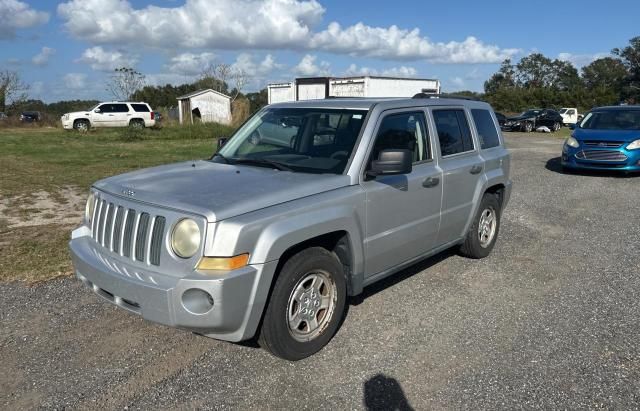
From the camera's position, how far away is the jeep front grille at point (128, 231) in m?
3.21

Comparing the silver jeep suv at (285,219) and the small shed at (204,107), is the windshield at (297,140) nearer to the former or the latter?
the silver jeep suv at (285,219)

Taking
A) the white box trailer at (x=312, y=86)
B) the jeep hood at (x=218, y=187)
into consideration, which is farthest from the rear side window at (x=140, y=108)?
the jeep hood at (x=218, y=187)

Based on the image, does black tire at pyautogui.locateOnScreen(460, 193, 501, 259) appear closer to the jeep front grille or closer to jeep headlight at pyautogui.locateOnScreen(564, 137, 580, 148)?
the jeep front grille

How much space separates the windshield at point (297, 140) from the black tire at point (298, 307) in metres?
0.75

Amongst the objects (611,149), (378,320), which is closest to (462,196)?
(378,320)

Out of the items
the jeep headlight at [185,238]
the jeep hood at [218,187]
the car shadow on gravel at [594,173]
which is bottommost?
the car shadow on gravel at [594,173]

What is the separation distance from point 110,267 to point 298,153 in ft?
5.67

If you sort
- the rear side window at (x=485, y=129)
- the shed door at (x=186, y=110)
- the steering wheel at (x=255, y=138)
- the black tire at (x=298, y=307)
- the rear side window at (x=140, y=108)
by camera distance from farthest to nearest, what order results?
1. the shed door at (x=186, y=110)
2. the rear side window at (x=140, y=108)
3. the rear side window at (x=485, y=129)
4. the steering wheel at (x=255, y=138)
5. the black tire at (x=298, y=307)

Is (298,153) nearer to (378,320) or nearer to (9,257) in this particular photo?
(378,320)

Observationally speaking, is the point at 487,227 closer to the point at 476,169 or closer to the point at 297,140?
the point at 476,169

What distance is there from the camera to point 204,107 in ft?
112

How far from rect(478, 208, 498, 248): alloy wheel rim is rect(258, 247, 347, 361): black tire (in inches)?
101

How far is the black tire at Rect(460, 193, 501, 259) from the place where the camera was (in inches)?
222

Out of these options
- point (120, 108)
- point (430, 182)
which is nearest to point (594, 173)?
point (430, 182)
